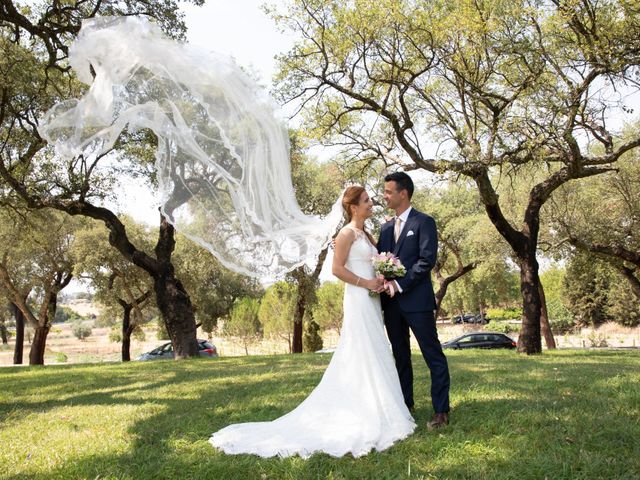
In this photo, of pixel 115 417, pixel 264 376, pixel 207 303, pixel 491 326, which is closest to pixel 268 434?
pixel 115 417

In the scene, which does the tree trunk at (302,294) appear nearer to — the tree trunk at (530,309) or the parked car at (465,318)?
the tree trunk at (530,309)

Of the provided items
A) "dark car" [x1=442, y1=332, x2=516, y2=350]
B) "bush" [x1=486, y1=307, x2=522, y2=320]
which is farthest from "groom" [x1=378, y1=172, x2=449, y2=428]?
"bush" [x1=486, y1=307, x2=522, y2=320]

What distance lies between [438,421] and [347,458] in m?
1.25

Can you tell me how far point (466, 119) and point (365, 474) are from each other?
1337 centimetres

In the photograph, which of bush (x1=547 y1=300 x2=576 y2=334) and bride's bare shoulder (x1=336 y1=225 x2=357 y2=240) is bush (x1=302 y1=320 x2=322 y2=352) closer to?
bride's bare shoulder (x1=336 y1=225 x2=357 y2=240)

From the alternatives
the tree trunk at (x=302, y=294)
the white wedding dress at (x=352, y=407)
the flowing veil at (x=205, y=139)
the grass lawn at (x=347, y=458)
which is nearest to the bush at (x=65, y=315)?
the tree trunk at (x=302, y=294)

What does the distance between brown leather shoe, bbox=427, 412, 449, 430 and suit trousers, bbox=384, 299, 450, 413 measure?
1.9 inches

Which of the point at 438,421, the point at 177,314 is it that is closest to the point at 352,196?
the point at 438,421

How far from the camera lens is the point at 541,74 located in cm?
1395

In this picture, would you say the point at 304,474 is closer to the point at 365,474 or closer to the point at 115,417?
the point at 365,474

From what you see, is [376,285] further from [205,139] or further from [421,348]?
[205,139]

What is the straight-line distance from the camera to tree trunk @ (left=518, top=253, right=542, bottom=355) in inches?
664

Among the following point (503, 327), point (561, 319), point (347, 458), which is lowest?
point (503, 327)

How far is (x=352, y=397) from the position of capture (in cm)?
541
